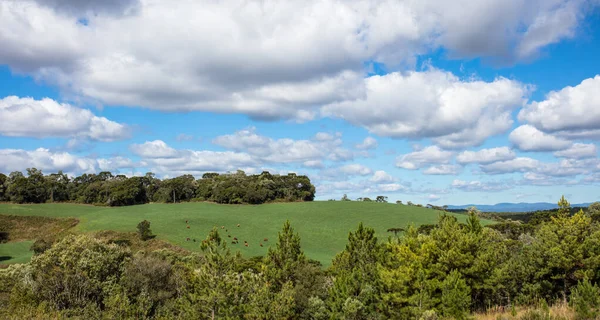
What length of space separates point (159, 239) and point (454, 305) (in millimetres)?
66191

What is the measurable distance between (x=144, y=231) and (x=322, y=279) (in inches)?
2031

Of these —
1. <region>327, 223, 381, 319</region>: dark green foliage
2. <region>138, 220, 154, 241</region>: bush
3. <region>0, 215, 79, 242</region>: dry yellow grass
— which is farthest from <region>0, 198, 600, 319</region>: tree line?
<region>0, 215, 79, 242</region>: dry yellow grass

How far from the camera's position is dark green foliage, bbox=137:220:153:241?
3227 inches

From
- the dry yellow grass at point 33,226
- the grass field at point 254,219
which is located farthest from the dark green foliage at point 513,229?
the dry yellow grass at point 33,226

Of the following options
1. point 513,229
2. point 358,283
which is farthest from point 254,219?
point 358,283

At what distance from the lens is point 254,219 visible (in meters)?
100

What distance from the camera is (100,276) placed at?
42.8 m

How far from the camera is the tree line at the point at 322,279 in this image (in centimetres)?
3112

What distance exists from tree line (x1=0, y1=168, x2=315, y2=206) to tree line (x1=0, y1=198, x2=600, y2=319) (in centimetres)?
7658

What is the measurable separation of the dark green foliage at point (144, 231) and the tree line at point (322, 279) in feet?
113

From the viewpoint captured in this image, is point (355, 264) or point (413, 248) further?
point (355, 264)

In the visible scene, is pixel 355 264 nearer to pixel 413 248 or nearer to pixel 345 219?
pixel 413 248

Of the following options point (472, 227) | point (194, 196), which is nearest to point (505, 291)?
point (472, 227)

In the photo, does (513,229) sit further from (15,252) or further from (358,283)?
(15,252)
